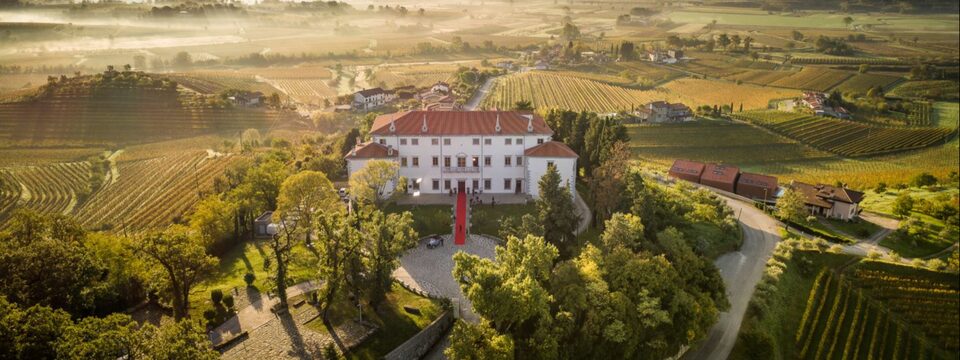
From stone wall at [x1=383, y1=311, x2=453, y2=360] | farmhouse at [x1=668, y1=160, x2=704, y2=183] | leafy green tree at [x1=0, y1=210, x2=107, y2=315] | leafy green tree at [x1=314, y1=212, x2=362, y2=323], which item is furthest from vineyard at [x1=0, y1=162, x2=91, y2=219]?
farmhouse at [x1=668, y1=160, x2=704, y2=183]

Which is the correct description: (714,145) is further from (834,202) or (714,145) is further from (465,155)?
(465,155)

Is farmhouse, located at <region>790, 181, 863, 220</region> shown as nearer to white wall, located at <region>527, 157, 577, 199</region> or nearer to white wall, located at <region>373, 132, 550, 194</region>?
white wall, located at <region>527, 157, 577, 199</region>

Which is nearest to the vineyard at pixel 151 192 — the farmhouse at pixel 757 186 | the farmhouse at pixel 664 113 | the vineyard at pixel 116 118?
the vineyard at pixel 116 118

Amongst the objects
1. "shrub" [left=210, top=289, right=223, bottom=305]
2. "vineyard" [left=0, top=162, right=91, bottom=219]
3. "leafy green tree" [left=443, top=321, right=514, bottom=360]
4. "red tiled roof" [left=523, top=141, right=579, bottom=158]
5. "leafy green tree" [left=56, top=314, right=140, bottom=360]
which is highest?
"red tiled roof" [left=523, top=141, right=579, bottom=158]

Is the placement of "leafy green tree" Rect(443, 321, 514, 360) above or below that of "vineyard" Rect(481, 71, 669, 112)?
below

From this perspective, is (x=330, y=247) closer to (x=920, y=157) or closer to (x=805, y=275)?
(x=805, y=275)

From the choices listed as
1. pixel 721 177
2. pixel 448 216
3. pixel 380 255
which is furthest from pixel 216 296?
pixel 721 177
